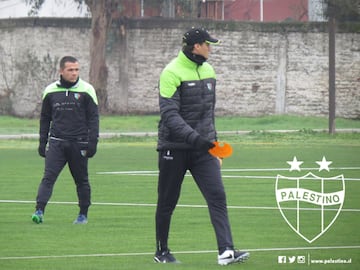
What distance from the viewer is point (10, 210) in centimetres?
1688

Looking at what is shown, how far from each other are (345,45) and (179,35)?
631 cm

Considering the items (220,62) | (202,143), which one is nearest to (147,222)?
(202,143)

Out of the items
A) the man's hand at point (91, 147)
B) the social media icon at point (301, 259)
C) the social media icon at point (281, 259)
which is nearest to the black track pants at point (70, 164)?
the man's hand at point (91, 147)

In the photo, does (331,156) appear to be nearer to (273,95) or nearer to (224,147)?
(224,147)

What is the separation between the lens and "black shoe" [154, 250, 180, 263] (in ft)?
38.5

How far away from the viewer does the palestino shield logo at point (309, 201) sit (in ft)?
48.0

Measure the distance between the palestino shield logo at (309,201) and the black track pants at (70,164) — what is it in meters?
2.54

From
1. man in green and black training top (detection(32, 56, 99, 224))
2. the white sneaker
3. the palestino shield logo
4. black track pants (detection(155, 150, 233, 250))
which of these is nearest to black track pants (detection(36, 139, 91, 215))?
man in green and black training top (detection(32, 56, 99, 224))

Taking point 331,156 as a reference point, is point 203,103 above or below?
above

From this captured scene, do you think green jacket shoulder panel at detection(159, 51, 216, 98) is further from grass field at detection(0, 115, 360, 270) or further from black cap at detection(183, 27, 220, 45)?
grass field at detection(0, 115, 360, 270)

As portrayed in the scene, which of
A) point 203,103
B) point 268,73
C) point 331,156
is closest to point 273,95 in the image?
point 268,73

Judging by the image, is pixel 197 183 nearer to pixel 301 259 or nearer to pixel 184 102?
pixel 184 102

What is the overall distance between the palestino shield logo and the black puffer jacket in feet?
7.95

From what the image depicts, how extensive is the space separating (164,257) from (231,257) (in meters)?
0.72
